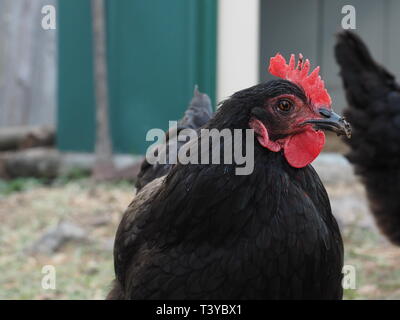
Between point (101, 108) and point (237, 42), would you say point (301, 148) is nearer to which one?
point (237, 42)

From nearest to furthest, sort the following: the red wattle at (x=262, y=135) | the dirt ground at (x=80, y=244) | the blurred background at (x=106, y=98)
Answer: the red wattle at (x=262, y=135) < the dirt ground at (x=80, y=244) < the blurred background at (x=106, y=98)

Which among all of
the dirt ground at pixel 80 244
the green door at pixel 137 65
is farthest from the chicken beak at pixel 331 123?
the green door at pixel 137 65

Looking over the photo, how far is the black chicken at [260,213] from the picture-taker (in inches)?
83.7

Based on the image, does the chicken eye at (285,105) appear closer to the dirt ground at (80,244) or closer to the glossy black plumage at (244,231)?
the glossy black plumage at (244,231)

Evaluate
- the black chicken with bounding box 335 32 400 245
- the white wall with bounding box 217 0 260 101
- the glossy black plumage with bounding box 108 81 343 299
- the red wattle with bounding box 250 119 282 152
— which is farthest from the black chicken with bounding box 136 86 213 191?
the white wall with bounding box 217 0 260 101

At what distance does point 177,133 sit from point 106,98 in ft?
13.3

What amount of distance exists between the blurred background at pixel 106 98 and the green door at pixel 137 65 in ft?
0.04

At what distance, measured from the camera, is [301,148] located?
7.07 ft

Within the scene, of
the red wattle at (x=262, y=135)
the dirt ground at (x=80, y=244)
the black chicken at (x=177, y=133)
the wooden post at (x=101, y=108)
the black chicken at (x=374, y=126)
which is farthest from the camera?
the wooden post at (x=101, y=108)

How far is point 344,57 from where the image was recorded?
486 cm

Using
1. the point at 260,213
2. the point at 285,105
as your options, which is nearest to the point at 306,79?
the point at 285,105

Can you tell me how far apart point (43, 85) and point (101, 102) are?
2.22 metres
